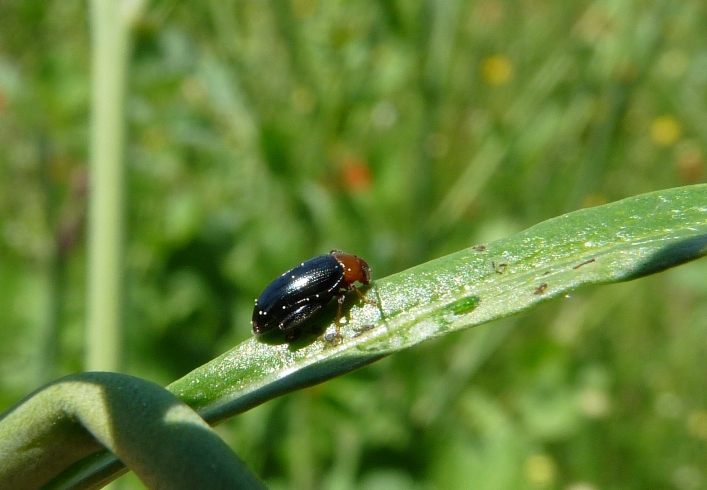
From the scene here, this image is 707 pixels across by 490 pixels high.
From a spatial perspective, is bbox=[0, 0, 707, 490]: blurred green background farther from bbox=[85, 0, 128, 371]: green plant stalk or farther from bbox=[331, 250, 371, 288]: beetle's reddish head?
bbox=[331, 250, 371, 288]: beetle's reddish head

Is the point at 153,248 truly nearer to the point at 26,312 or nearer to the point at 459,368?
the point at 26,312

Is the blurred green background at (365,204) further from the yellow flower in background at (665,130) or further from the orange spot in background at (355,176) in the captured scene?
the yellow flower in background at (665,130)

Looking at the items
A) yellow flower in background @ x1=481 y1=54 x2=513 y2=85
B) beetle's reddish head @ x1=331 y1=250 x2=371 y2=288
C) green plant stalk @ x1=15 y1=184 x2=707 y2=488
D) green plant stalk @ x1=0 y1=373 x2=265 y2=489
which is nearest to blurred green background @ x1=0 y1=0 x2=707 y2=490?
yellow flower in background @ x1=481 y1=54 x2=513 y2=85

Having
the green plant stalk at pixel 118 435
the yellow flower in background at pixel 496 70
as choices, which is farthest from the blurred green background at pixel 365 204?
the green plant stalk at pixel 118 435

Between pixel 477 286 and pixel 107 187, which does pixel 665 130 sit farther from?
pixel 477 286

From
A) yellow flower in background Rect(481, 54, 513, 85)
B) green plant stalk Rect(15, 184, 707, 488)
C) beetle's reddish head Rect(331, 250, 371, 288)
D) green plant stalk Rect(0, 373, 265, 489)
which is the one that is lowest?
yellow flower in background Rect(481, 54, 513, 85)
